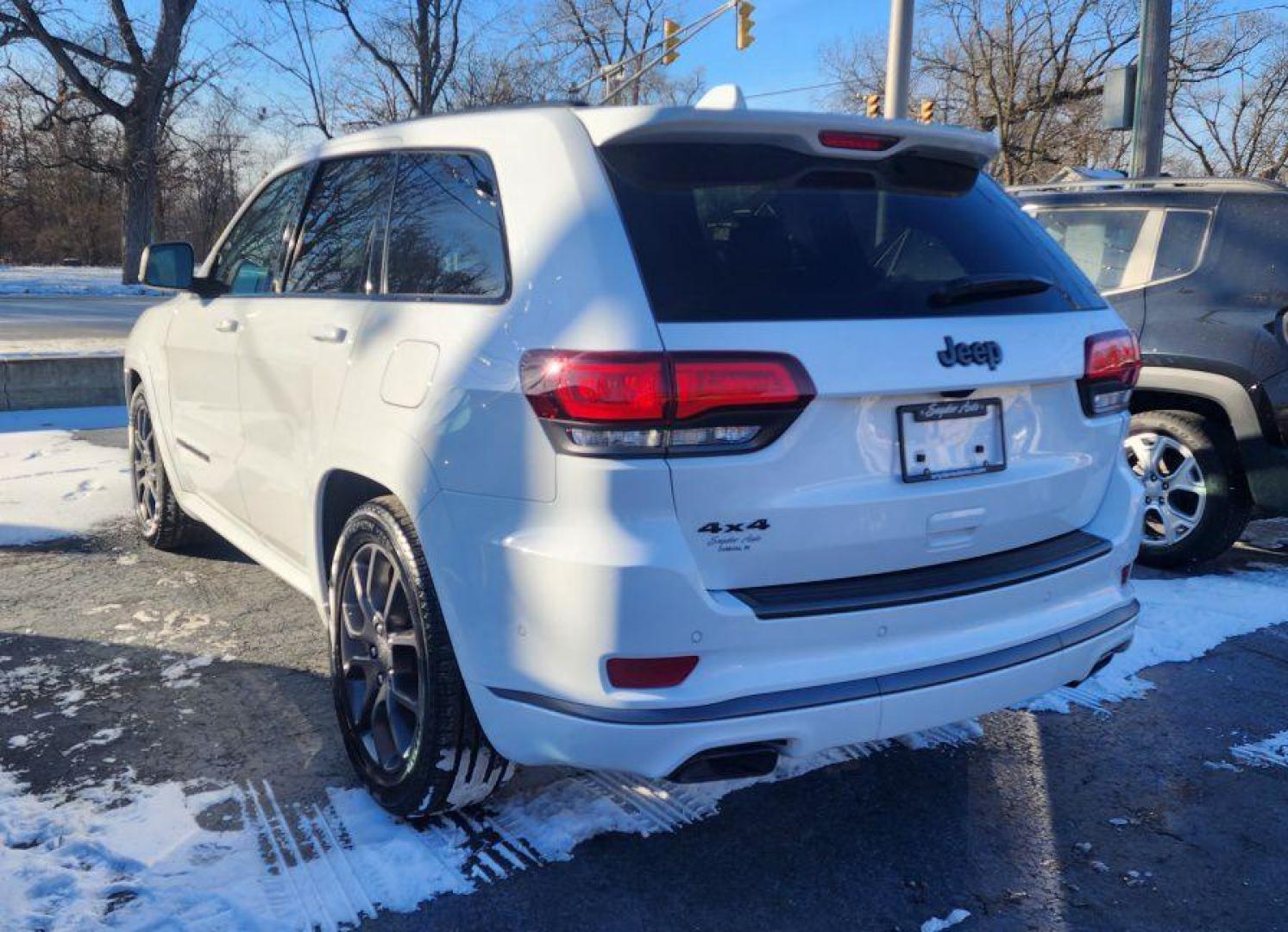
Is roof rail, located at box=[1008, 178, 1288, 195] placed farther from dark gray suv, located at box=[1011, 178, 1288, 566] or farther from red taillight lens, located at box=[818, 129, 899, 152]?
red taillight lens, located at box=[818, 129, 899, 152]

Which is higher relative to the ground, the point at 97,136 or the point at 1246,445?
the point at 97,136

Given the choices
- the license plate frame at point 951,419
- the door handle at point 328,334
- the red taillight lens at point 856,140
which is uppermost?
the red taillight lens at point 856,140

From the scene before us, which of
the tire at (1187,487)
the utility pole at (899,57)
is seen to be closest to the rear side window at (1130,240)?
the tire at (1187,487)

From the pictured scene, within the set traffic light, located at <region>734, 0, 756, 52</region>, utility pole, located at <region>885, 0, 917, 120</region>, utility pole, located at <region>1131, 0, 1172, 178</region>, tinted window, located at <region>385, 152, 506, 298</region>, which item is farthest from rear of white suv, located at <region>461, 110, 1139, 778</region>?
traffic light, located at <region>734, 0, 756, 52</region>

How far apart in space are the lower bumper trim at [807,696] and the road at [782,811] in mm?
565

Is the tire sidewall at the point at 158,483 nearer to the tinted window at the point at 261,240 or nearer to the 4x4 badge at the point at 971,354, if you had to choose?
the tinted window at the point at 261,240

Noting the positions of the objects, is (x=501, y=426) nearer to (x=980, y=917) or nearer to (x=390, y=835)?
(x=390, y=835)

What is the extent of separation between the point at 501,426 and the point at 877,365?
806 millimetres

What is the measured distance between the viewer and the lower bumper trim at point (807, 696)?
2.12 m

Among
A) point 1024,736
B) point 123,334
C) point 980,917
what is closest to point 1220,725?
point 1024,736

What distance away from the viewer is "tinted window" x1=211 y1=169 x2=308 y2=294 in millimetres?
3736

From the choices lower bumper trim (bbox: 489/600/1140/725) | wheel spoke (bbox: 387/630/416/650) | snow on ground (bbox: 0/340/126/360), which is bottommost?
wheel spoke (bbox: 387/630/416/650)

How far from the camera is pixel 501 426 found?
223 cm

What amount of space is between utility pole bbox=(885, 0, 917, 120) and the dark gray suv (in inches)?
260
